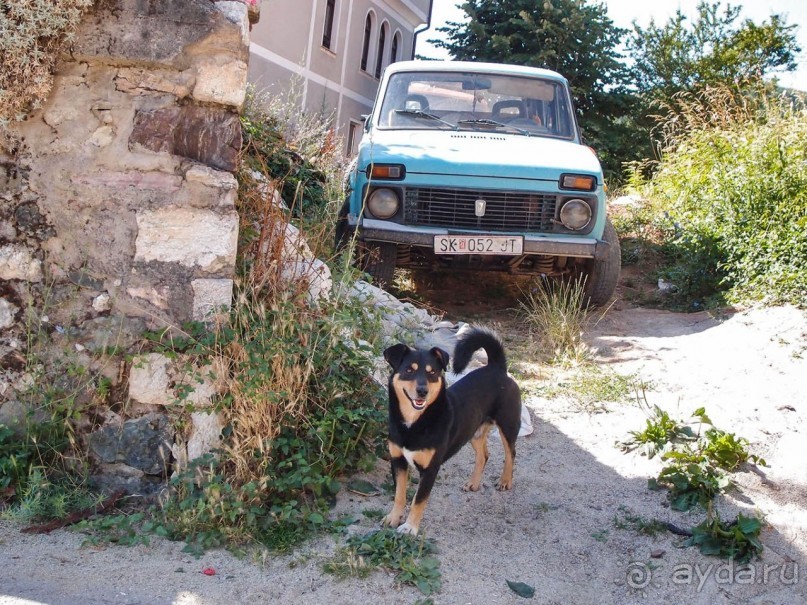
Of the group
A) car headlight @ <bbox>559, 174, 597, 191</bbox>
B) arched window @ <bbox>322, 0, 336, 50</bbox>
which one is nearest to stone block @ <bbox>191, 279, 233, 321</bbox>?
car headlight @ <bbox>559, 174, 597, 191</bbox>

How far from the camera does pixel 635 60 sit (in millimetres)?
19719

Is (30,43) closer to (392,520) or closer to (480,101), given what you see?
(392,520)

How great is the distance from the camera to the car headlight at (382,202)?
6355 mm

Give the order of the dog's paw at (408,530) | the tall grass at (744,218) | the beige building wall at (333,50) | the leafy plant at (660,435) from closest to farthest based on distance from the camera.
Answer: the dog's paw at (408,530)
the leafy plant at (660,435)
the tall grass at (744,218)
the beige building wall at (333,50)

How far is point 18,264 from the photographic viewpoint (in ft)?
11.2

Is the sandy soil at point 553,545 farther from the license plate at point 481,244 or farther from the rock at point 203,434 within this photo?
the license plate at point 481,244

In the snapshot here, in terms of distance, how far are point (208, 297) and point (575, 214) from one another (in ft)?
12.4

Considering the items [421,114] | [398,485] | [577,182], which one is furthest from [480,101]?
[398,485]

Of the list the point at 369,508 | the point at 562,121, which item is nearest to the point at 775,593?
the point at 369,508

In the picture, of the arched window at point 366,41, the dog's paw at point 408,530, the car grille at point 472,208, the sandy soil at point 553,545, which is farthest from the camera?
the arched window at point 366,41

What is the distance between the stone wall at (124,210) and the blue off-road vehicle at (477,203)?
7.97 feet

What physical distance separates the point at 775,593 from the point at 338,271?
2.82 metres

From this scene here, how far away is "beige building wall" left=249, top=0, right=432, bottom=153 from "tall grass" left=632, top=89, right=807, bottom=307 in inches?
282

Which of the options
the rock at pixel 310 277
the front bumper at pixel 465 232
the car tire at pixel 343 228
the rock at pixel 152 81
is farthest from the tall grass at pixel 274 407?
the car tire at pixel 343 228
